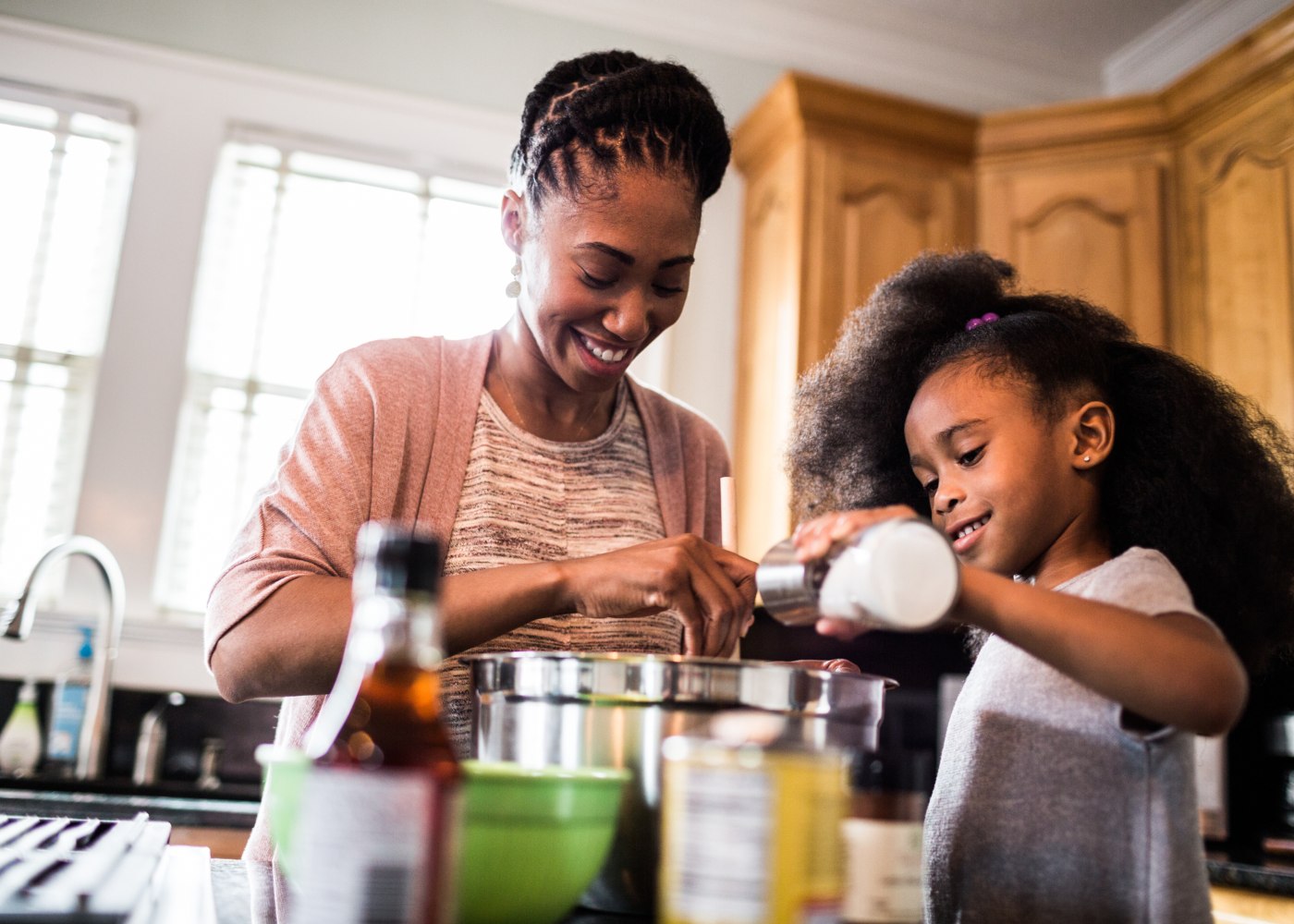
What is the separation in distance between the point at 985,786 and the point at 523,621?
1.24 ft

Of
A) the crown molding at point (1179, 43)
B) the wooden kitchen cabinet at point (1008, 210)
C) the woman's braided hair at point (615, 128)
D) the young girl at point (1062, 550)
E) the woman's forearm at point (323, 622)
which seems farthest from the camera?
the crown molding at point (1179, 43)

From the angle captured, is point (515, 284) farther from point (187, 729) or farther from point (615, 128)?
point (187, 729)

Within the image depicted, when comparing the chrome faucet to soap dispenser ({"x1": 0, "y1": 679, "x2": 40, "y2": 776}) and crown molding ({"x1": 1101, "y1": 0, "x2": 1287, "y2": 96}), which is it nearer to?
soap dispenser ({"x1": 0, "y1": 679, "x2": 40, "y2": 776})

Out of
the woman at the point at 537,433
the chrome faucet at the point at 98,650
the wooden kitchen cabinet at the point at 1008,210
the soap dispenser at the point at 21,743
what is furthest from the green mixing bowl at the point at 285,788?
the wooden kitchen cabinet at the point at 1008,210

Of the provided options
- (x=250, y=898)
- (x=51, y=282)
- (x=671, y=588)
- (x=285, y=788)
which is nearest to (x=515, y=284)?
(x=671, y=588)

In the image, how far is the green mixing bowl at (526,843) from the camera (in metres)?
0.51

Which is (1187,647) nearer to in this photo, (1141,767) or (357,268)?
(1141,767)

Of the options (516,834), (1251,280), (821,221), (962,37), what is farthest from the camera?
(962,37)

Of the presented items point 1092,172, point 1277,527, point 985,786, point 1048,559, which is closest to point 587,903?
point 985,786

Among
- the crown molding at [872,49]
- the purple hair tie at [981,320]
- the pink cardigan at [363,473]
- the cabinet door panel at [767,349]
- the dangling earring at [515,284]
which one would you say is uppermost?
the crown molding at [872,49]

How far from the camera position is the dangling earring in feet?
4.26

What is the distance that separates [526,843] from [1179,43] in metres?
3.65

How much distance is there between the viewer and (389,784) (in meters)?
0.41

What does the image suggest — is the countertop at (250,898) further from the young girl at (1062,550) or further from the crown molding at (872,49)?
the crown molding at (872,49)
